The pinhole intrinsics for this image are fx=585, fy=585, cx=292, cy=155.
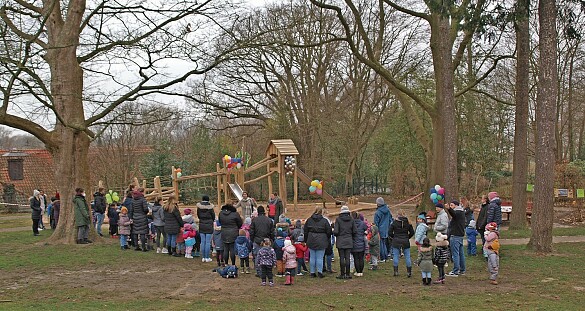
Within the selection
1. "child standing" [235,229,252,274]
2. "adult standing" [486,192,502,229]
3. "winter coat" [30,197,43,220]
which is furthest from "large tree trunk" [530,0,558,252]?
"winter coat" [30,197,43,220]

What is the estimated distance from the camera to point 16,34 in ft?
45.0

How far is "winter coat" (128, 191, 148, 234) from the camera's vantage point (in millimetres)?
14531

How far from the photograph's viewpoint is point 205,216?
511 inches

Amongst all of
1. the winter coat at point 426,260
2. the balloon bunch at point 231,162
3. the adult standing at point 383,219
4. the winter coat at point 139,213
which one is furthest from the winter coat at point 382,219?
the balloon bunch at point 231,162

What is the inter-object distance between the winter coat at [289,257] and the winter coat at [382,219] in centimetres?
257

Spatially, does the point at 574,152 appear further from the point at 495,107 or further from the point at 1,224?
the point at 1,224

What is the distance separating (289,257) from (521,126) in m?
10.0

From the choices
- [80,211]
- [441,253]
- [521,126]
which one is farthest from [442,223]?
[80,211]

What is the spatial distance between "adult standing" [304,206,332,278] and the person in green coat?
715 cm

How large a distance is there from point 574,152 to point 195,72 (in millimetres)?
31565

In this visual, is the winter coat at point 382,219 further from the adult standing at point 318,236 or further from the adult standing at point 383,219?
the adult standing at point 318,236

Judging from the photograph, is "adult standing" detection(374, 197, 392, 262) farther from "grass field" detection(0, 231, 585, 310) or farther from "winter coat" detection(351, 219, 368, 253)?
"winter coat" detection(351, 219, 368, 253)

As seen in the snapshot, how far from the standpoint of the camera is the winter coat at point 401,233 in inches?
452

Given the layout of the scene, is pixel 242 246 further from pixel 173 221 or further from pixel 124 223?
pixel 124 223
